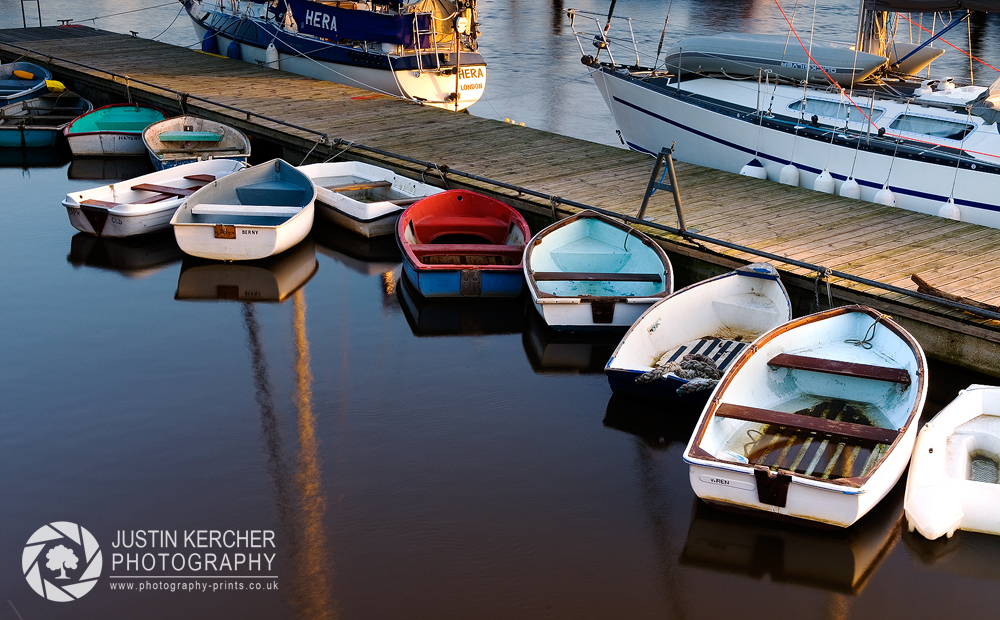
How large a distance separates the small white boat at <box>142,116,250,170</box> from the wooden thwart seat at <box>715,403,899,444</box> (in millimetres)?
10297

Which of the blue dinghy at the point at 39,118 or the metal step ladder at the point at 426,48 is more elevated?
the metal step ladder at the point at 426,48

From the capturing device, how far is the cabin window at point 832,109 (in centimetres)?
1349

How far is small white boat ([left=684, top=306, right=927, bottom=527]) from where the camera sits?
22.2ft

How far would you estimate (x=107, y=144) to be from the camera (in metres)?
17.2

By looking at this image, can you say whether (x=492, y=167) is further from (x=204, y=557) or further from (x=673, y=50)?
(x=204, y=557)

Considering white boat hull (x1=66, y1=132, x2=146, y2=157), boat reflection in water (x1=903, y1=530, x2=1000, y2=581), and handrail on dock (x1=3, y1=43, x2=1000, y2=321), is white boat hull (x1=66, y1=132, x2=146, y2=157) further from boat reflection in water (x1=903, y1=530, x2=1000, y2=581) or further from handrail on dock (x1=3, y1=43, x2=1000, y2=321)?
boat reflection in water (x1=903, y1=530, x2=1000, y2=581)

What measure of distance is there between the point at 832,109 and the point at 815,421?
305 inches

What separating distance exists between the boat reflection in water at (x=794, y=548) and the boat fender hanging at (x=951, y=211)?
20.0ft

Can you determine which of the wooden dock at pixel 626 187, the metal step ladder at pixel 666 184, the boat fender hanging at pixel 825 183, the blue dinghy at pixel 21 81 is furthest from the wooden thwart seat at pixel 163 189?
the boat fender hanging at pixel 825 183

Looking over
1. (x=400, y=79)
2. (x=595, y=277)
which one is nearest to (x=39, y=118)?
(x=400, y=79)

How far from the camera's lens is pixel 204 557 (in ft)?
22.6

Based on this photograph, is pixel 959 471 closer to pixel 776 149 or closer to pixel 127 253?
pixel 776 149

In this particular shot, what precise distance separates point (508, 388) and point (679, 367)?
5.87 feet

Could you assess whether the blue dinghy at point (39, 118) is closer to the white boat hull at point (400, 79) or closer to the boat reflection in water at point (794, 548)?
the white boat hull at point (400, 79)
